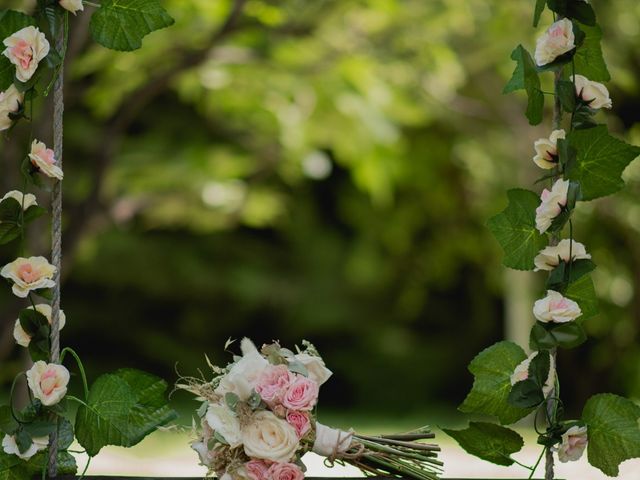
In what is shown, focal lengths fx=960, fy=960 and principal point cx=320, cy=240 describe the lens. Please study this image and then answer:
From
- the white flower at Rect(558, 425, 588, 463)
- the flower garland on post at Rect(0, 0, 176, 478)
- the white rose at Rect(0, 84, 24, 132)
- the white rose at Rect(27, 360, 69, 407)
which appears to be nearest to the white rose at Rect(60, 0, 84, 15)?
the flower garland on post at Rect(0, 0, 176, 478)

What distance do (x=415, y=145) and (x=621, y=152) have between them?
669 cm

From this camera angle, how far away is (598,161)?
1506 millimetres

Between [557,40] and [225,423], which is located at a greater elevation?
[557,40]

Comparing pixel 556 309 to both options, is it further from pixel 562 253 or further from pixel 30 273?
pixel 30 273

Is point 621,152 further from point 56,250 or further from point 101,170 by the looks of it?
point 101,170

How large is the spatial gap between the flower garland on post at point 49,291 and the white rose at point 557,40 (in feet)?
1.91

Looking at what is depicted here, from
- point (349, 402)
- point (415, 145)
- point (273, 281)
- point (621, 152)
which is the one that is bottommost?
point (349, 402)

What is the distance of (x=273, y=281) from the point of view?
8.73m

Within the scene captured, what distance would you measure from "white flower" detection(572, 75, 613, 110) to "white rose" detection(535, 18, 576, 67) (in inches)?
2.0

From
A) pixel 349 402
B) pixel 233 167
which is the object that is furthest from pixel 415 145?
pixel 233 167

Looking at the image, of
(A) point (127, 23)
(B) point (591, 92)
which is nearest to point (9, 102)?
(A) point (127, 23)

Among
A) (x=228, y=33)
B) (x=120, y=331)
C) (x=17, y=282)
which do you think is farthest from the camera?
(x=120, y=331)

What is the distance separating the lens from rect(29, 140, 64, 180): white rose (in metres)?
1.46

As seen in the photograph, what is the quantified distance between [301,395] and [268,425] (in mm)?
68
